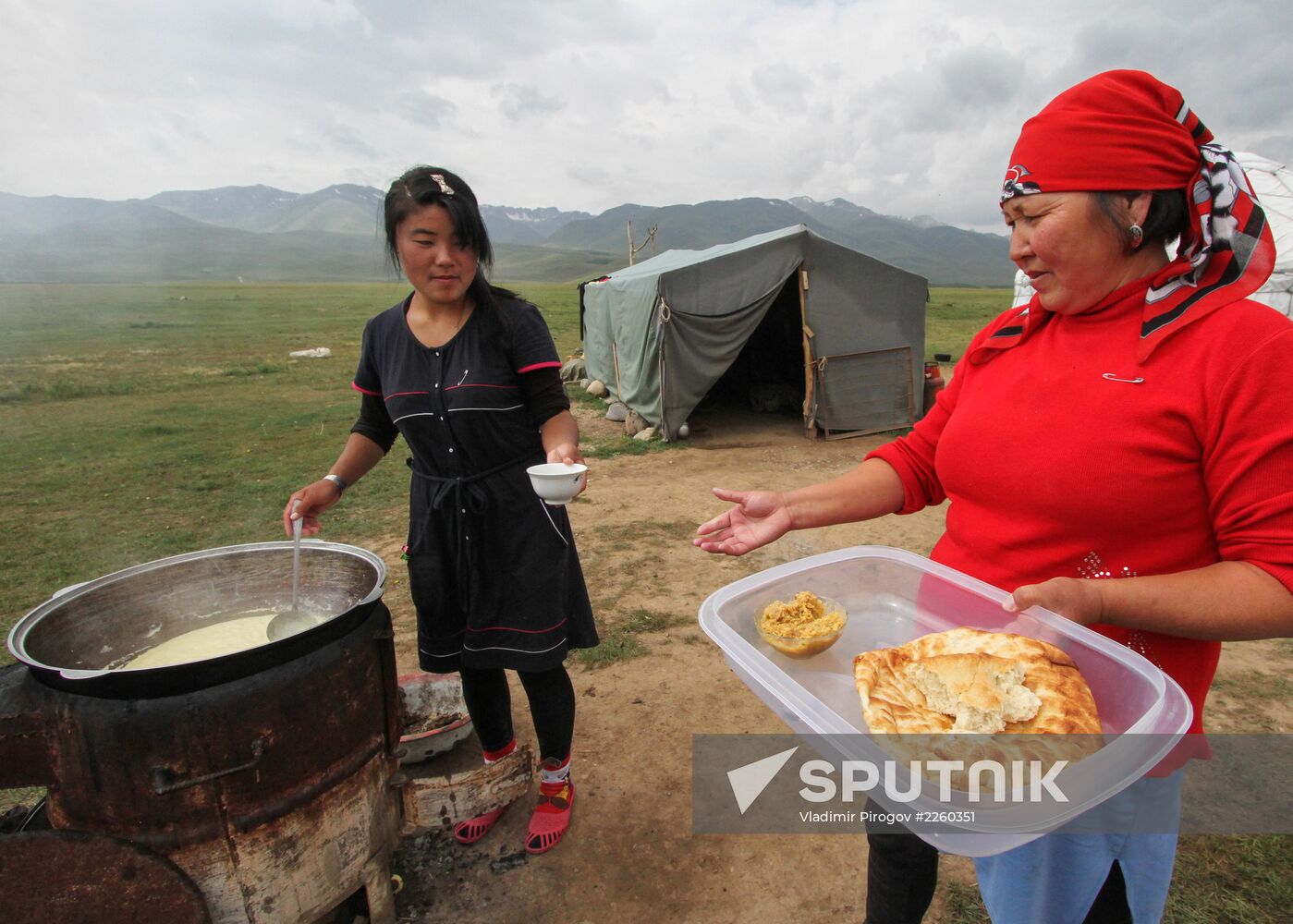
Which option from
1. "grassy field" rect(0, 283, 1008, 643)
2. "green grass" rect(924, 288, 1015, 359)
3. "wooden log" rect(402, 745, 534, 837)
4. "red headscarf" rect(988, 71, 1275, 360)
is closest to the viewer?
"red headscarf" rect(988, 71, 1275, 360)

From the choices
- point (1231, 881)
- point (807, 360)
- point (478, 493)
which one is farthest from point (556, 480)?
point (807, 360)

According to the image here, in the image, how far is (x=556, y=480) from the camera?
1862 millimetres

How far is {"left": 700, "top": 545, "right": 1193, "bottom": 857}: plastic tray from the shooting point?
998 mm

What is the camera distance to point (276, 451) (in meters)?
8.93

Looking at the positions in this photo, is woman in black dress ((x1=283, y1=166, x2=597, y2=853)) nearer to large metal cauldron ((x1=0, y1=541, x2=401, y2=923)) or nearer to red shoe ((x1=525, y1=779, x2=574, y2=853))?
large metal cauldron ((x1=0, y1=541, x2=401, y2=923))

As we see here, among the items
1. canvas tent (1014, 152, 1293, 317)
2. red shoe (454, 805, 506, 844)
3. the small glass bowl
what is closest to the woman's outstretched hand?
the small glass bowl

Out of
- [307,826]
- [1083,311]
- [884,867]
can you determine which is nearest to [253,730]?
[307,826]

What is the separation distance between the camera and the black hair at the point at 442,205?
1.99 meters

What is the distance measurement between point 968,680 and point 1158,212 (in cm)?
89

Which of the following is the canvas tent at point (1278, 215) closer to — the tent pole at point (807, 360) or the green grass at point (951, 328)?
the tent pole at point (807, 360)

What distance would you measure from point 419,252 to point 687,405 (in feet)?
24.5

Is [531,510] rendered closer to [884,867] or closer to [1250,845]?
[884,867]

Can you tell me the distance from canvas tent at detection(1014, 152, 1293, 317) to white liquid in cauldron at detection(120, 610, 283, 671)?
10.1 m

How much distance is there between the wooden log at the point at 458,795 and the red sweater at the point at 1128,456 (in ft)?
6.38
